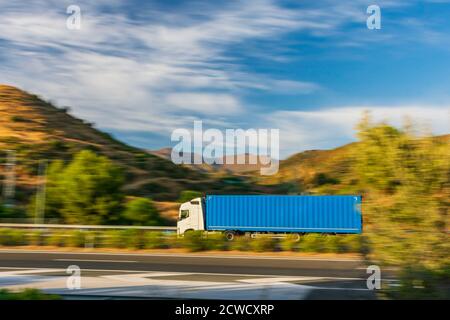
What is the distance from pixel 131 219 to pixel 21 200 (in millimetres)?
19523

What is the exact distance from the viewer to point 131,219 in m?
38.2

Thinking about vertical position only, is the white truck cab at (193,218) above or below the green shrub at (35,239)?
above

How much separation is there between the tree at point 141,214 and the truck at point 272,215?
1221 cm

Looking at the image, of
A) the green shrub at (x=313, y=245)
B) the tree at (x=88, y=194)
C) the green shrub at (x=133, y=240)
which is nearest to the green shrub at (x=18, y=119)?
the tree at (x=88, y=194)

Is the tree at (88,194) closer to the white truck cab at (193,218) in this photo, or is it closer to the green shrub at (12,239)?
the white truck cab at (193,218)

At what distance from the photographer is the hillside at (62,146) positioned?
62562 millimetres

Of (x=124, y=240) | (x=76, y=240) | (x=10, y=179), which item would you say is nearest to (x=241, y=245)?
(x=124, y=240)

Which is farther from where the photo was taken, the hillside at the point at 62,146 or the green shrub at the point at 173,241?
the hillside at the point at 62,146

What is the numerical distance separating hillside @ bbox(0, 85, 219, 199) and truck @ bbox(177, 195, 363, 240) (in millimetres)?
34021

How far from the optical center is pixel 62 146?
228 ft

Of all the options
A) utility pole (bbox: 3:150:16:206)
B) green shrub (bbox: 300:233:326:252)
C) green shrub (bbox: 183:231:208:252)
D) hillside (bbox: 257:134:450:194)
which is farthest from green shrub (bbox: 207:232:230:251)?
utility pole (bbox: 3:150:16:206)

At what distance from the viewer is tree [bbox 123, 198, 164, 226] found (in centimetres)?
3812

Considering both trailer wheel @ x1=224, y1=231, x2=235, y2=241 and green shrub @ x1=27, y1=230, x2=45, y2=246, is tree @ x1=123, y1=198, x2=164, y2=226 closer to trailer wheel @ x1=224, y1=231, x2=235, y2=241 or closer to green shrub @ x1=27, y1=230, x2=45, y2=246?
trailer wheel @ x1=224, y1=231, x2=235, y2=241

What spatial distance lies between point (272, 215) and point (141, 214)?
16.4 metres
